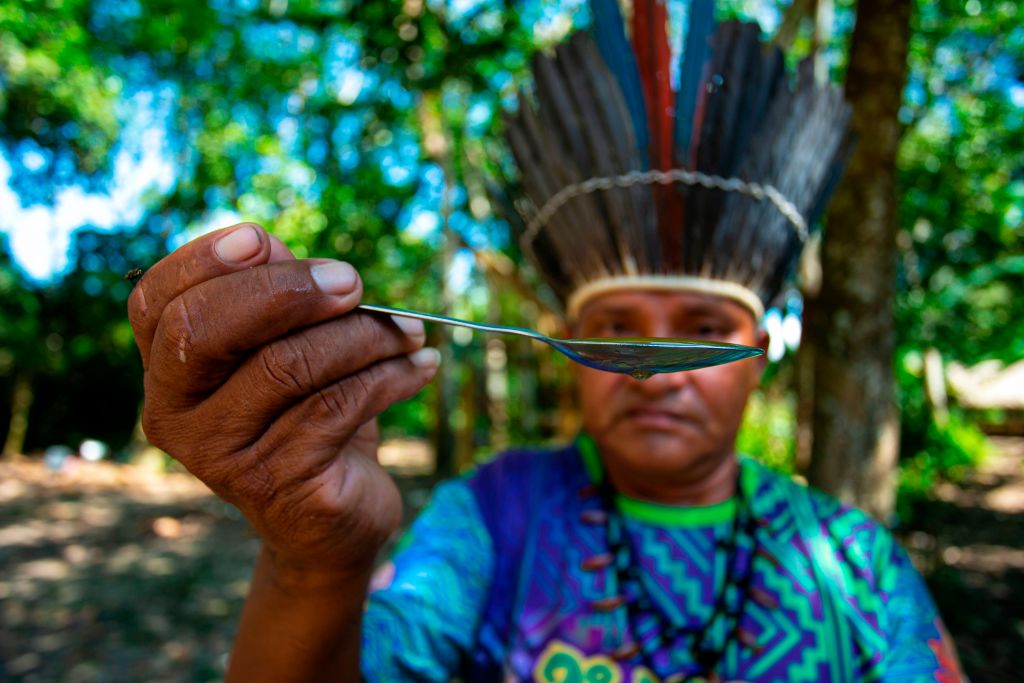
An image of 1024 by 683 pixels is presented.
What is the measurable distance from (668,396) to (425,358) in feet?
2.10

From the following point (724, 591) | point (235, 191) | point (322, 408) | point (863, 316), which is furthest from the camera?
point (235, 191)

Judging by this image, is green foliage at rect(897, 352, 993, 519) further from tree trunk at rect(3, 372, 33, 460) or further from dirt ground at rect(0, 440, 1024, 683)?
tree trunk at rect(3, 372, 33, 460)

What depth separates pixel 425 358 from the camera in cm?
111

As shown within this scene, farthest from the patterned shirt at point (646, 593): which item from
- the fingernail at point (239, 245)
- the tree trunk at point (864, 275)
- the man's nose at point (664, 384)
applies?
the tree trunk at point (864, 275)

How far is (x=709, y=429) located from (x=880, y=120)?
6.91 ft

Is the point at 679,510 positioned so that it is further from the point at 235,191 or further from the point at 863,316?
the point at 235,191

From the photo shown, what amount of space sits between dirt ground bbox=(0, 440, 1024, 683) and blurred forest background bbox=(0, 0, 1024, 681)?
0.10 ft

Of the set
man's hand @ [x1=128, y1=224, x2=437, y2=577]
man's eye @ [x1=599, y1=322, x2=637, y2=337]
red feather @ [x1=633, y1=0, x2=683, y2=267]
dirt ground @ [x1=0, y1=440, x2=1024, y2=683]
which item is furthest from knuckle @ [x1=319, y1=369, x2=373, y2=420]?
dirt ground @ [x1=0, y1=440, x2=1024, y2=683]

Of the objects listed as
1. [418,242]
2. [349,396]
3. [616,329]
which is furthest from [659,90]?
[418,242]

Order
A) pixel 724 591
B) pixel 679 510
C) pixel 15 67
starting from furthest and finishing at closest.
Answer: pixel 15 67 → pixel 679 510 → pixel 724 591

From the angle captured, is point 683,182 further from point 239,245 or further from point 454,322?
point 239,245

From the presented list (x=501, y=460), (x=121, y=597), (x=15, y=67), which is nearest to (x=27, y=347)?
(x=15, y=67)

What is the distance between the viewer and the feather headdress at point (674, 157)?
167 cm

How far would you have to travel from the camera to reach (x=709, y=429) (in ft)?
5.07
